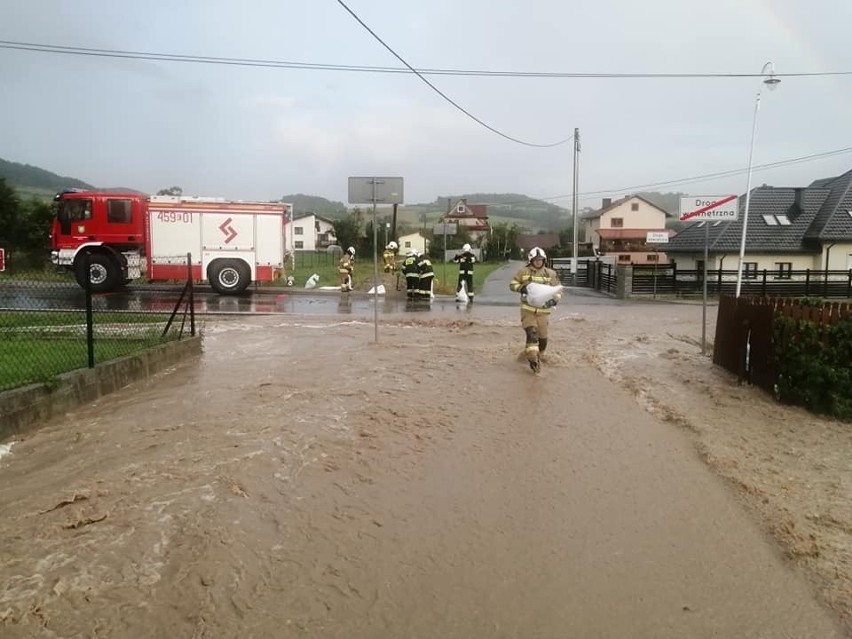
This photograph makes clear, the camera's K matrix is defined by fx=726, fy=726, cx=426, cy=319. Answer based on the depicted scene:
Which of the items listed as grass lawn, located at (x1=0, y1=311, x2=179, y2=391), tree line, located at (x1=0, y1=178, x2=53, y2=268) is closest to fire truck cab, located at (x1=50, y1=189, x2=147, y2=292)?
grass lawn, located at (x1=0, y1=311, x2=179, y2=391)

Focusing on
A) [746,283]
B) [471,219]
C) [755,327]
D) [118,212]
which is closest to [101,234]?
[118,212]

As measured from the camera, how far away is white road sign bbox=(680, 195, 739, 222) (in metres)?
11.5

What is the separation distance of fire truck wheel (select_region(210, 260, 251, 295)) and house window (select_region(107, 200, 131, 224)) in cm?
293

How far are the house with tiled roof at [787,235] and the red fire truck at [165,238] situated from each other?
20.8 meters

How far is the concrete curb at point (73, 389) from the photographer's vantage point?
6262 millimetres

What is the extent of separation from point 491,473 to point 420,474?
22.4 inches

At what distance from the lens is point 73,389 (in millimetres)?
7293

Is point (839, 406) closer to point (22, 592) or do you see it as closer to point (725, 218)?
point (725, 218)

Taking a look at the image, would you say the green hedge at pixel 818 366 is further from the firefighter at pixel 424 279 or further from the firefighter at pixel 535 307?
the firefighter at pixel 424 279

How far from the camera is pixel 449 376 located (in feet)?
32.0

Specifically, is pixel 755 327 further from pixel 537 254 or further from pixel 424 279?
pixel 424 279

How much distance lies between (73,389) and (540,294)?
588 cm

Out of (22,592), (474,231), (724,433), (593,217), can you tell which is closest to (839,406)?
(724,433)

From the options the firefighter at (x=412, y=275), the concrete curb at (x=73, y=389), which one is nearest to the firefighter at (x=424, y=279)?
the firefighter at (x=412, y=275)
